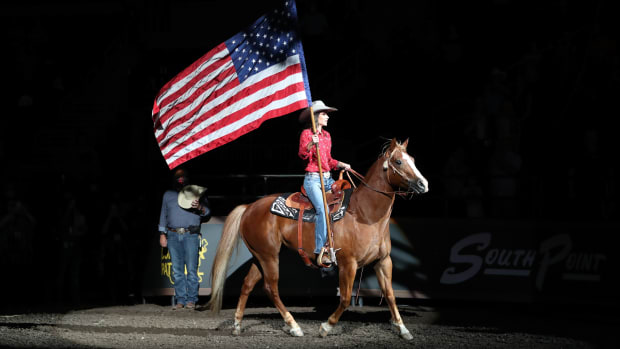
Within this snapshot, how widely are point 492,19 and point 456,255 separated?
8.95 m

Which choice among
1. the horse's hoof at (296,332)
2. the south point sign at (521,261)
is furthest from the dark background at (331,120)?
the horse's hoof at (296,332)

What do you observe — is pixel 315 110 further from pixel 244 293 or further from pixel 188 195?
pixel 188 195

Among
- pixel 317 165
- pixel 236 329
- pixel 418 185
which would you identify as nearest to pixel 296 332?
pixel 236 329

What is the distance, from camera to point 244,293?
11039 millimetres

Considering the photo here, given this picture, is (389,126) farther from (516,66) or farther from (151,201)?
(151,201)

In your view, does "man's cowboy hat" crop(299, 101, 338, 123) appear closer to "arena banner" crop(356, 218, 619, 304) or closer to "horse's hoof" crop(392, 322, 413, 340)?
"horse's hoof" crop(392, 322, 413, 340)

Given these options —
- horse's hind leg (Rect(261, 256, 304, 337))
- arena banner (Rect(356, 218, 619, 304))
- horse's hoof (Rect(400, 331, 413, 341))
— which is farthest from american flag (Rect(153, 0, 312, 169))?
arena banner (Rect(356, 218, 619, 304))

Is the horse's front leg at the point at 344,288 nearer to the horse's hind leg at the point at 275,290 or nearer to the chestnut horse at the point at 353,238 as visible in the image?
the chestnut horse at the point at 353,238

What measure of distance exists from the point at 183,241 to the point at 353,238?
4208 millimetres

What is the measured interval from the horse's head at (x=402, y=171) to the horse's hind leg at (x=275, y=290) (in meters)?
2.11

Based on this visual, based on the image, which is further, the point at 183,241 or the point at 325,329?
the point at 183,241

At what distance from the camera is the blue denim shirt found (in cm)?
1355

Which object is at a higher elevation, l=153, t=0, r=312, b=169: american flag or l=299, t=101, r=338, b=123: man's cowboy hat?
l=153, t=0, r=312, b=169: american flag

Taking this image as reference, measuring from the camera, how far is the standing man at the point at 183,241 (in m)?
13.5
